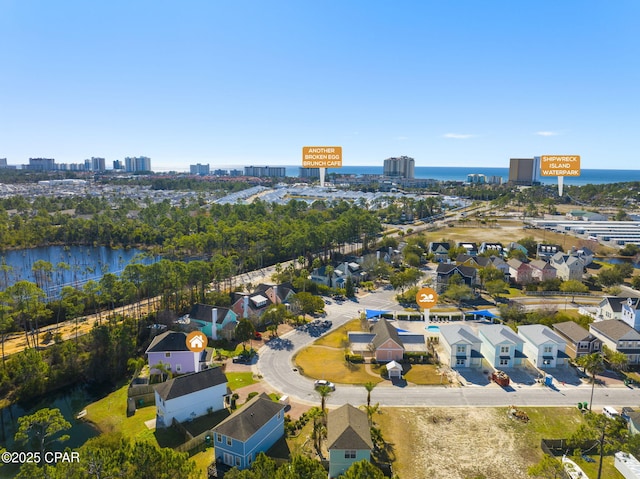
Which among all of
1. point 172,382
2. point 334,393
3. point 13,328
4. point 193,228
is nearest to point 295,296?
point 334,393

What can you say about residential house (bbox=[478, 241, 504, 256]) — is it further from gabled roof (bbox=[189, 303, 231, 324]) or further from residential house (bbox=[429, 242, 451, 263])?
gabled roof (bbox=[189, 303, 231, 324])

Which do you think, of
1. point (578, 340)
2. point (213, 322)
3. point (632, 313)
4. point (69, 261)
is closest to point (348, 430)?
point (213, 322)

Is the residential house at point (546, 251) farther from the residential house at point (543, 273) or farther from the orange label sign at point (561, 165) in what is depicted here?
the orange label sign at point (561, 165)

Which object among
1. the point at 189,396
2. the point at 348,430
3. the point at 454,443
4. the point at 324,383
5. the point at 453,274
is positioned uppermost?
the point at 453,274

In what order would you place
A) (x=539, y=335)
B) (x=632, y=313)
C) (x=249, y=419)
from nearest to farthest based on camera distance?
(x=249, y=419) → (x=539, y=335) → (x=632, y=313)

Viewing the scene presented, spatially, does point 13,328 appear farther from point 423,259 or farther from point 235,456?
point 423,259

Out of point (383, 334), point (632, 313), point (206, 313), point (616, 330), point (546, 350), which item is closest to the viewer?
point (546, 350)

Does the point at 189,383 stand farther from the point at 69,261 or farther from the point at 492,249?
the point at 69,261
